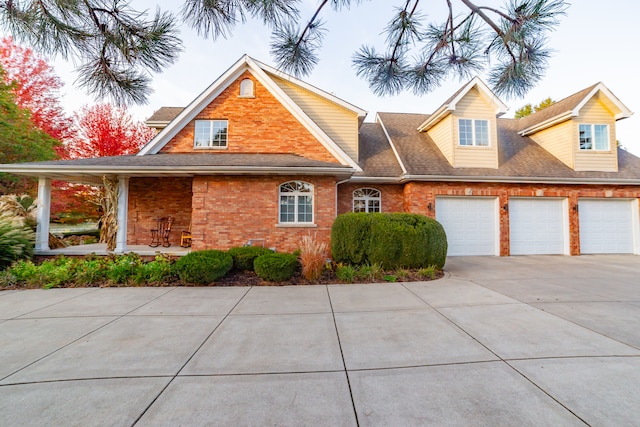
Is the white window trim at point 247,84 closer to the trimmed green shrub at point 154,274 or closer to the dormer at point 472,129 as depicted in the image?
the trimmed green shrub at point 154,274

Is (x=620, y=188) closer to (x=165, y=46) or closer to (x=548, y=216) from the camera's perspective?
(x=548, y=216)

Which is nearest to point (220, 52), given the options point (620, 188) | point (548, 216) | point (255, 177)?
point (255, 177)

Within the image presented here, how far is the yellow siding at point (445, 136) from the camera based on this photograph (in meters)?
11.1

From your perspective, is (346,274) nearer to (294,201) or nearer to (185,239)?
(294,201)

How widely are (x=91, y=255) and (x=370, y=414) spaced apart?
9.21m

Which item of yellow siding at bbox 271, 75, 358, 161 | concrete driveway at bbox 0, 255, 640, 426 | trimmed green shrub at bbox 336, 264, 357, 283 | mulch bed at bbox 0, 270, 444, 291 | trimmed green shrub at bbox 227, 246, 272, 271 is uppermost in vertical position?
yellow siding at bbox 271, 75, 358, 161

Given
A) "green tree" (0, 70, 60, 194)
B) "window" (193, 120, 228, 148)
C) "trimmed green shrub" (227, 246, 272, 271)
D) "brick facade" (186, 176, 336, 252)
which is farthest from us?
"green tree" (0, 70, 60, 194)

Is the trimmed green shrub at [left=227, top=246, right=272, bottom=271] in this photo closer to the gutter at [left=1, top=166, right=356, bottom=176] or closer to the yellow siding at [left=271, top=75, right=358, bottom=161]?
the gutter at [left=1, top=166, right=356, bottom=176]

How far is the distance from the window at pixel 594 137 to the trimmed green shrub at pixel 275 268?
1382cm

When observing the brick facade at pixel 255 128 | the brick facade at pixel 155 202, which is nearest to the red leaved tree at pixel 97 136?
the brick facade at pixel 155 202

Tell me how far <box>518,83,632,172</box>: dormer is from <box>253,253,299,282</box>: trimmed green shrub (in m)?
13.0

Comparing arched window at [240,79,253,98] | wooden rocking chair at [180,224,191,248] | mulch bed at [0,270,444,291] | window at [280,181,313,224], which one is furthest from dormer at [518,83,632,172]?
wooden rocking chair at [180,224,191,248]

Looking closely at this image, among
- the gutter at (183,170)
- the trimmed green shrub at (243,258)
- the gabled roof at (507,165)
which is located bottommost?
the trimmed green shrub at (243,258)

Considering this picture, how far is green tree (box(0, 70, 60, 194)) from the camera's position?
1172cm
